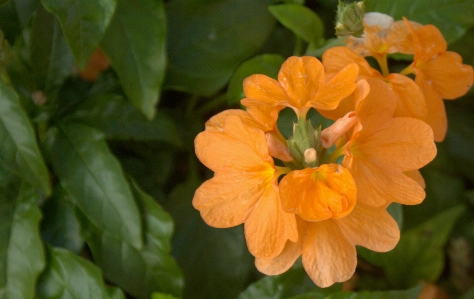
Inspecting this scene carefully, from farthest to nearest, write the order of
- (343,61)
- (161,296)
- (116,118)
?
(116,118), (161,296), (343,61)

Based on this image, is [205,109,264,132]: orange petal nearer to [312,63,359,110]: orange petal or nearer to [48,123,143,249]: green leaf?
[312,63,359,110]: orange petal

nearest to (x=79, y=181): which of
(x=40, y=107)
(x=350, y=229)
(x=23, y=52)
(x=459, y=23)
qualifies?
(x=40, y=107)

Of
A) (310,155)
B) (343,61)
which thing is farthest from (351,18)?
(310,155)

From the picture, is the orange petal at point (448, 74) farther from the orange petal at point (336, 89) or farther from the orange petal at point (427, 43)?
the orange petal at point (336, 89)

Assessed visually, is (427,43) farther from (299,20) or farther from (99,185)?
(99,185)

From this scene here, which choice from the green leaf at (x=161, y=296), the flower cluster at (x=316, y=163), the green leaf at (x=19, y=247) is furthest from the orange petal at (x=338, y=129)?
the green leaf at (x=19, y=247)

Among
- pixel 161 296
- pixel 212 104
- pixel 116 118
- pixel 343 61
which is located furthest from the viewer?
pixel 212 104
